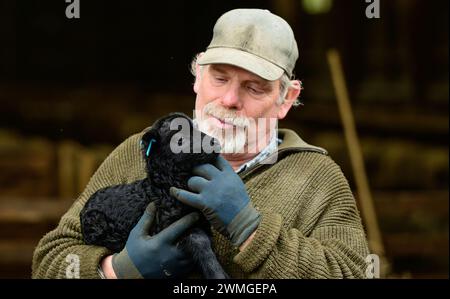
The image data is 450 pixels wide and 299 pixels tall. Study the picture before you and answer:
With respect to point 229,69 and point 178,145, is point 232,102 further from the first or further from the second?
point 178,145

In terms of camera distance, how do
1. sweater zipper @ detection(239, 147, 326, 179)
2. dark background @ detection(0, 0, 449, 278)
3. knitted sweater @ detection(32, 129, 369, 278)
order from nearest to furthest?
knitted sweater @ detection(32, 129, 369, 278), sweater zipper @ detection(239, 147, 326, 179), dark background @ detection(0, 0, 449, 278)

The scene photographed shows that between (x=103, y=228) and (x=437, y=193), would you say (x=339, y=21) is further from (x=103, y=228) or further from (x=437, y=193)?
(x=103, y=228)

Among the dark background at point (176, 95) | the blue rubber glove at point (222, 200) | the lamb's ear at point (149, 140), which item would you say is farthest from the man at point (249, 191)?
the dark background at point (176, 95)

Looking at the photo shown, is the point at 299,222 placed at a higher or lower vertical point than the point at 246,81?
lower

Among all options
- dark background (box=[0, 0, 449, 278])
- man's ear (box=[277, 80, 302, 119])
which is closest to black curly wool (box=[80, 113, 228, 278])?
man's ear (box=[277, 80, 302, 119])

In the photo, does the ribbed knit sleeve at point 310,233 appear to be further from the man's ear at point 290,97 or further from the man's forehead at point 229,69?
the man's forehead at point 229,69

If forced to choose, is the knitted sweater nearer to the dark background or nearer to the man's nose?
the man's nose

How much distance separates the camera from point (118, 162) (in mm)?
2707

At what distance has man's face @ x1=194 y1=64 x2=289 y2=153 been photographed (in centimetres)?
244

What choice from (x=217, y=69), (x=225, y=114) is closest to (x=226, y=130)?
(x=225, y=114)
